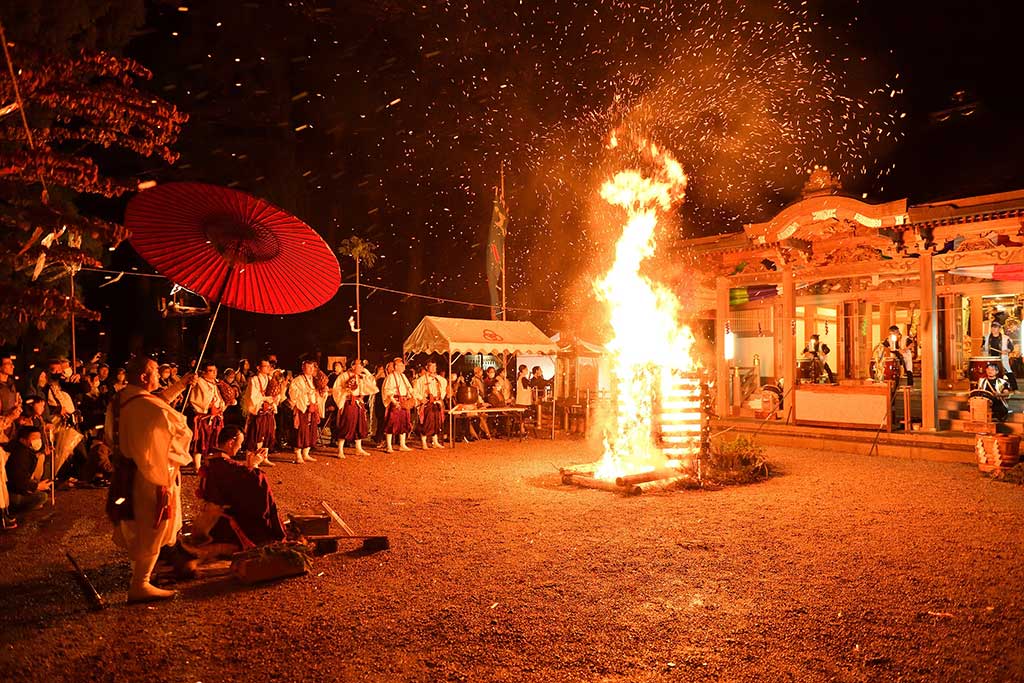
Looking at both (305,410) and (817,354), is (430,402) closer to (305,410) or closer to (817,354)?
(305,410)

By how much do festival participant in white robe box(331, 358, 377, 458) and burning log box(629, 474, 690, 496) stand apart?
244 inches

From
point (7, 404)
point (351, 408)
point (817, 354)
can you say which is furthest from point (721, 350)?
point (7, 404)

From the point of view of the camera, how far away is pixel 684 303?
1855cm

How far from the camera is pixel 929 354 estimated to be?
1339 centimetres

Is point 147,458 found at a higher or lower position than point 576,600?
higher

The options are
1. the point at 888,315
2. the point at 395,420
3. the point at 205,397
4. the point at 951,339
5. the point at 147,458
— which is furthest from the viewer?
the point at 888,315

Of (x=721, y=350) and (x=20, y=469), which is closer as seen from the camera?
(x=20, y=469)

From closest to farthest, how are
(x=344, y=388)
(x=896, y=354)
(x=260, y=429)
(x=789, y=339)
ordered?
(x=260, y=429), (x=344, y=388), (x=789, y=339), (x=896, y=354)

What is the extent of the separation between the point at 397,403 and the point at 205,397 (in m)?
4.08

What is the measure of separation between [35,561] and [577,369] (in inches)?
671

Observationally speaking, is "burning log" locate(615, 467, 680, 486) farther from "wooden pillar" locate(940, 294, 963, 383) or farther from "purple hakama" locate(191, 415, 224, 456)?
"wooden pillar" locate(940, 294, 963, 383)

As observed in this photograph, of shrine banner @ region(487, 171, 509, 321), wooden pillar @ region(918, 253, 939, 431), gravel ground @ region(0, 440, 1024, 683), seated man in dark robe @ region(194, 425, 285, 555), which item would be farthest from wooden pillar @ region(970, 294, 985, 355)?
seated man in dark robe @ region(194, 425, 285, 555)

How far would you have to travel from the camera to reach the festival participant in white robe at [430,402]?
1459 cm

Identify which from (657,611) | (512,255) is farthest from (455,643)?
(512,255)
